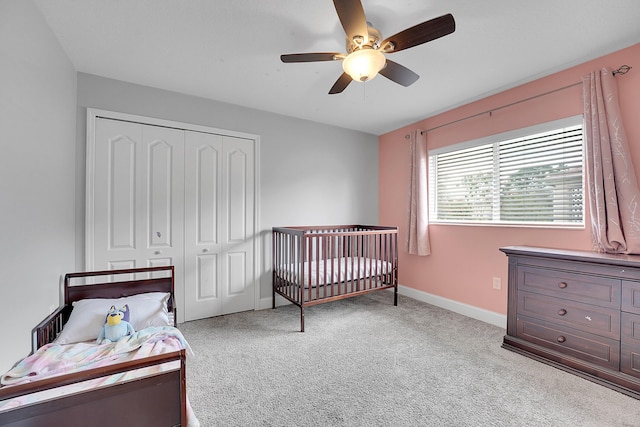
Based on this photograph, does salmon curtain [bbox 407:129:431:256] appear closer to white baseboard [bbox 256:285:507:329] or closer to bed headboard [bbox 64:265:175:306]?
white baseboard [bbox 256:285:507:329]

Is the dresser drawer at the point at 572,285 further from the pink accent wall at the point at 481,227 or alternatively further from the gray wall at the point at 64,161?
the gray wall at the point at 64,161

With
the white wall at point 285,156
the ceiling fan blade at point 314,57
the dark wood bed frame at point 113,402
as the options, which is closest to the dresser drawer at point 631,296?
the ceiling fan blade at point 314,57

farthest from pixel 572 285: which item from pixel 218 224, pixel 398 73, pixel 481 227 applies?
pixel 218 224

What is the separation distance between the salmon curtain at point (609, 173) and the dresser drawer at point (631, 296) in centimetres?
38

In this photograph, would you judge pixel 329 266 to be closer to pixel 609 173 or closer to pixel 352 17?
pixel 352 17

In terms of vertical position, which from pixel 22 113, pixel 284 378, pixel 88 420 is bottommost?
pixel 284 378

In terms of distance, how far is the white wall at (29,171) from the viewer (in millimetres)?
1322

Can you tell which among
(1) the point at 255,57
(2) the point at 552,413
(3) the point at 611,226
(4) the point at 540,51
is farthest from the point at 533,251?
(1) the point at 255,57

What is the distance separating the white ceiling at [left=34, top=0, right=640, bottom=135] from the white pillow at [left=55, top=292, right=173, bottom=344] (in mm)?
1825

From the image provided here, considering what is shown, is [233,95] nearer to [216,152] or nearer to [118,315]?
[216,152]

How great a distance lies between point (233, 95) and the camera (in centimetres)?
287

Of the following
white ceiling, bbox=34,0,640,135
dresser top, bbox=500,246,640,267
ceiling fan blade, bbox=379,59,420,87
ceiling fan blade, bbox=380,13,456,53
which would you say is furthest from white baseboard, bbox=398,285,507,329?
ceiling fan blade, bbox=380,13,456,53

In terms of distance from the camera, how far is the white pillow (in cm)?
159

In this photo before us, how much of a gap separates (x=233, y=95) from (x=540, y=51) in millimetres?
2695
